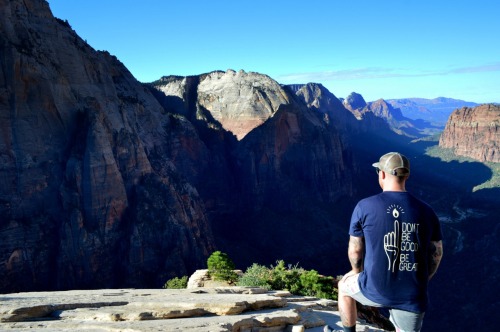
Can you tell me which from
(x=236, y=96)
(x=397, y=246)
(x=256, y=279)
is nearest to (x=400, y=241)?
(x=397, y=246)

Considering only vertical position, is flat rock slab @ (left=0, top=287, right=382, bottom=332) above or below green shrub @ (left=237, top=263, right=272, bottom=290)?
above

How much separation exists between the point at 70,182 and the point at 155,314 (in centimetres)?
4094

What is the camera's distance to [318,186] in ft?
322

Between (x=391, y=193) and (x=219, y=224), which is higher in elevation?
(x=391, y=193)

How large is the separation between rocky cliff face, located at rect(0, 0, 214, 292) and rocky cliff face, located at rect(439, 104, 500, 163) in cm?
15703

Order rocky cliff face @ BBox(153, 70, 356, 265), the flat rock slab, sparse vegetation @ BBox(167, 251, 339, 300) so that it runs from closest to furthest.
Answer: the flat rock slab → sparse vegetation @ BBox(167, 251, 339, 300) → rocky cliff face @ BBox(153, 70, 356, 265)

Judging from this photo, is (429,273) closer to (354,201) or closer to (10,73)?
(10,73)

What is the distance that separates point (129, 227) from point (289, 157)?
4697 cm

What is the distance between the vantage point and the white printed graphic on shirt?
7.20 metres

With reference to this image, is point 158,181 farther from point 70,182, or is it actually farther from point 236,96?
point 236,96

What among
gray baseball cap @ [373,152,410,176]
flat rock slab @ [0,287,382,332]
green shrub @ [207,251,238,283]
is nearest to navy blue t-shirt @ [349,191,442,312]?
gray baseball cap @ [373,152,410,176]

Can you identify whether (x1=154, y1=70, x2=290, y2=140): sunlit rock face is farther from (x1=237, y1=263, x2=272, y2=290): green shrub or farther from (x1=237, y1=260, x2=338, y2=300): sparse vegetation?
(x1=237, y1=263, x2=272, y2=290): green shrub

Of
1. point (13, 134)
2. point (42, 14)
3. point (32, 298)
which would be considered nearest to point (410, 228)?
point (32, 298)

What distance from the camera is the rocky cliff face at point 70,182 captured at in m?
46.8
